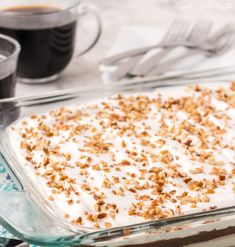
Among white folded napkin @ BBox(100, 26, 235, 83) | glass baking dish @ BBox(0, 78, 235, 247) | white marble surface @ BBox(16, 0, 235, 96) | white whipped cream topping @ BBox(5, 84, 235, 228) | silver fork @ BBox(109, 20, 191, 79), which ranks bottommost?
white marble surface @ BBox(16, 0, 235, 96)

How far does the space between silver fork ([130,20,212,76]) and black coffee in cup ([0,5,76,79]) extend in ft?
0.57

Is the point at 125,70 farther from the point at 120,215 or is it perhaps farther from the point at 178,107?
the point at 120,215

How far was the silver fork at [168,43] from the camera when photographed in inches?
57.0

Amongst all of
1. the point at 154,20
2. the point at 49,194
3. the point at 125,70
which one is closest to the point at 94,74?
the point at 125,70

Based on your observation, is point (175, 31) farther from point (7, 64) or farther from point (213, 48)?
point (7, 64)

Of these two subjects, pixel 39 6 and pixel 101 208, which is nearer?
pixel 101 208

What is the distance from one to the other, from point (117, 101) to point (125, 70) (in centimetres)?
22

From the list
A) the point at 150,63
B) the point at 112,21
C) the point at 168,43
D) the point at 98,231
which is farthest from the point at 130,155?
the point at 112,21

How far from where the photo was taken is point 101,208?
93 centimetres

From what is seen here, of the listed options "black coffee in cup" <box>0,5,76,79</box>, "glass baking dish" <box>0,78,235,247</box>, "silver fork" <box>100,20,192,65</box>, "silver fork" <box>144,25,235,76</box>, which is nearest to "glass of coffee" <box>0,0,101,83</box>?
"black coffee in cup" <box>0,5,76,79</box>

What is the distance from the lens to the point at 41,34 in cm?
144

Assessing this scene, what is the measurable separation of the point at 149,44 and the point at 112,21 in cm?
38

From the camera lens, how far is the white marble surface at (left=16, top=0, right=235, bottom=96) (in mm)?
1549

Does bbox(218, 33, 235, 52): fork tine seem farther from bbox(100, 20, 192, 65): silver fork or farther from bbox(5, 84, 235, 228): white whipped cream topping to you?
bbox(5, 84, 235, 228): white whipped cream topping
